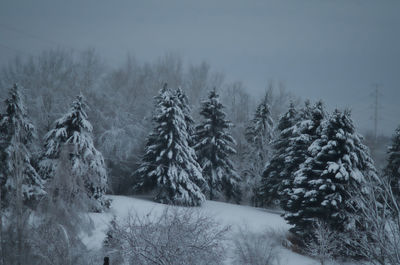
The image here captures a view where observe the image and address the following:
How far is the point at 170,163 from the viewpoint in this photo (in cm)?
2623

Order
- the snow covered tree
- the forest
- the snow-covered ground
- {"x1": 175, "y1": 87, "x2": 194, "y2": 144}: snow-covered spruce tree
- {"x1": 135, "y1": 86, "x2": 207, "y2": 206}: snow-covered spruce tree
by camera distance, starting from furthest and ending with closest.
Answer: the snow covered tree
{"x1": 175, "y1": 87, "x2": 194, "y2": 144}: snow-covered spruce tree
{"x1": 135, "y1": 86, "x2": 207, "y2": 206}: snow-covered spruce tree
the snow-covered ground
the forest

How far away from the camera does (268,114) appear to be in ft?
120

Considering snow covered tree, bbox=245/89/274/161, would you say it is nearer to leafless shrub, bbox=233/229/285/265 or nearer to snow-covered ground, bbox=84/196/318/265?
snow-covered ground, bbox=84/196/318/265

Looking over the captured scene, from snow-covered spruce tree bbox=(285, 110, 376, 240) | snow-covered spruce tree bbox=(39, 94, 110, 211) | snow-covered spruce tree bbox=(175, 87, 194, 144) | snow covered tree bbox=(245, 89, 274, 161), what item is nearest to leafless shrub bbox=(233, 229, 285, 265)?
snow-covered spruce tree bbox=(285, 110, 376, 240)

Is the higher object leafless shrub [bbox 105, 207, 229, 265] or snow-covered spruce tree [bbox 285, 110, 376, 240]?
snow-covered spruce tree [bbox 285, 110, 376, 240]

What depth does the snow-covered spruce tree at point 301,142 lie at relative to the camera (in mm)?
23656

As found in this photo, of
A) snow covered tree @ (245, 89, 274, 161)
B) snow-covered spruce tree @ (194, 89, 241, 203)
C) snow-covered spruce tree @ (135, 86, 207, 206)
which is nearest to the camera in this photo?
snow-covered spruce tree @ (135, 86, 207, 206)

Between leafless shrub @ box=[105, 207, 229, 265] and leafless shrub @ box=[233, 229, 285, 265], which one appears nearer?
leafless shrub @ box=[105, 207, 229, 265]

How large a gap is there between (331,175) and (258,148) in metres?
16.8

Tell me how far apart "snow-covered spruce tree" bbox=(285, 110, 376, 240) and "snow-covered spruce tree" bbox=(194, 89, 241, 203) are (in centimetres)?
1184

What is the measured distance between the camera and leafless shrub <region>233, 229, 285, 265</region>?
15.5 metres

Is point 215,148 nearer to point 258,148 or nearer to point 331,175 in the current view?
point 258,148

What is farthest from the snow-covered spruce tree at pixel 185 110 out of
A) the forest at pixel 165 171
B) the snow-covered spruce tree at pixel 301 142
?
the snow-covered spruce tree at pixel 301 142

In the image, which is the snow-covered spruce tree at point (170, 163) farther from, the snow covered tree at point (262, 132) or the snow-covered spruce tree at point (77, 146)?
the snow covered tree at point (262, 132)
